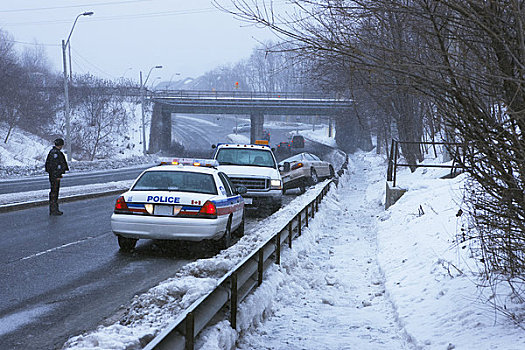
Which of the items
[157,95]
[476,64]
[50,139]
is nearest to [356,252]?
[476,64]

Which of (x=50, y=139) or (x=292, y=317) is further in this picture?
(x=50, y=139)

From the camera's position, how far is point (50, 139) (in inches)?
2466

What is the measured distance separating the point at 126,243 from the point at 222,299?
5224 millimetres

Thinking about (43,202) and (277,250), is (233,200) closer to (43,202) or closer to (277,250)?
(277,250)

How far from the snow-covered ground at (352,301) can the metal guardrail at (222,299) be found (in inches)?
6.7

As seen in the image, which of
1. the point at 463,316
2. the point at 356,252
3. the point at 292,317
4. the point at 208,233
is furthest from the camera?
the point at 356,252

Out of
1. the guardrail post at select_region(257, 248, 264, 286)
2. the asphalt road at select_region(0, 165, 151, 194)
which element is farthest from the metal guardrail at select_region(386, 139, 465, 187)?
the asphalt road at select_region(0, 165, 151, 194)

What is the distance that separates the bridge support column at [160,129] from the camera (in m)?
74.7

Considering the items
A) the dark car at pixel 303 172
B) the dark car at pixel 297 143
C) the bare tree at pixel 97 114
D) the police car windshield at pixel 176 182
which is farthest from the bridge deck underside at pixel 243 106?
the police car windshield at pixel 176 182

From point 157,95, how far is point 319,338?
72.1m

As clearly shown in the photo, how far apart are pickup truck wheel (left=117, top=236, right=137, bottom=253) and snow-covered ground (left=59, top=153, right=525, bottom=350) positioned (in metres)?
2.00

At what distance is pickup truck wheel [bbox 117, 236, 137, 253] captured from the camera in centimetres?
1024

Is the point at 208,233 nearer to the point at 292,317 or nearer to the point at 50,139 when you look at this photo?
the point at 292,317

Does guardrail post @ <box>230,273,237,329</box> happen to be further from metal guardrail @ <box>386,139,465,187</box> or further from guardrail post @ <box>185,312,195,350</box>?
metal guardrail @ <box>386,139,465,187</box>
